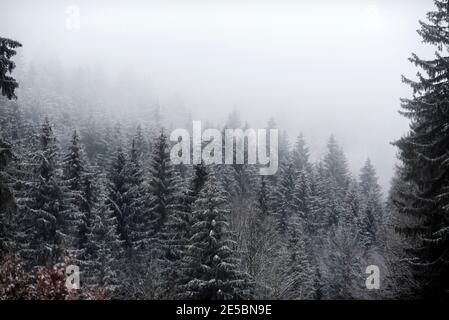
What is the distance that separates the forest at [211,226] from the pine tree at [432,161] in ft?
0.14

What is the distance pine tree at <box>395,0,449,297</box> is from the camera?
15.2 metres

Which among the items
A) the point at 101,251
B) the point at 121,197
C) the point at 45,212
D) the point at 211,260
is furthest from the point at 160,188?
the point at 211,260

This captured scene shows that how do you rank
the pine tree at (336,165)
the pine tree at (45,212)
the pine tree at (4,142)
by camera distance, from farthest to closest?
the pine tree at (336,165) → the pine tree at (45,212) → the pine tree at (4,142)

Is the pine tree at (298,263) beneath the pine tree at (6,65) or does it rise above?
beneath

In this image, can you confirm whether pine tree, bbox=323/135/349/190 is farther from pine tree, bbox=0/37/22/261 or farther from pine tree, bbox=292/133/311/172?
pine tree, bbox=0/37/22/261

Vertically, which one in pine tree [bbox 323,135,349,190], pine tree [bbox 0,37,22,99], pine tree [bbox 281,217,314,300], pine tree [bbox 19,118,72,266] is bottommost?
pine tree [bbox 281,217,314,300]

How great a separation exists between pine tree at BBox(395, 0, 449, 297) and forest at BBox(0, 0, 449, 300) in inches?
1.7

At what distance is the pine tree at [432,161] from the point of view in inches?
600

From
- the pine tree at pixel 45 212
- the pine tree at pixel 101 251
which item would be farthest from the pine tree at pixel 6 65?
the pine tree at pixel 101 251

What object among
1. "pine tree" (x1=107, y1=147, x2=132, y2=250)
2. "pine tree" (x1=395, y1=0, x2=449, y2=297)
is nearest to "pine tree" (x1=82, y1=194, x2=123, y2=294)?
"pine tree" (x1=107, y1=147, x2=132, y2=250)

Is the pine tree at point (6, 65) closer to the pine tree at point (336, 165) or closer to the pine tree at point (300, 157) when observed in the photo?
the pine tree at point (300, 157)
